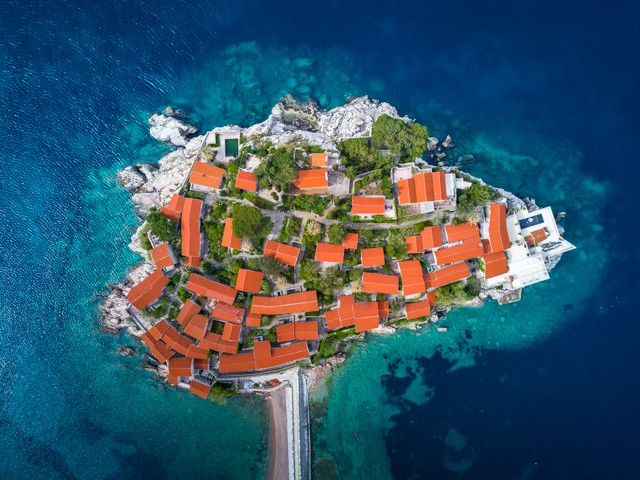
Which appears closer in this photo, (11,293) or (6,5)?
(11,293)

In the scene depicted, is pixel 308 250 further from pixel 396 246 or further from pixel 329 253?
pixel 396 246

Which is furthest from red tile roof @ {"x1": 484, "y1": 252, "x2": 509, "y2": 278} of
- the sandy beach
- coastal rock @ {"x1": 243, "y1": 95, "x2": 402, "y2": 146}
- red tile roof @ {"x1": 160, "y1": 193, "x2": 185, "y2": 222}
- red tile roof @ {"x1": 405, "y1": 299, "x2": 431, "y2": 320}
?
red tile roof @ {"x1": 160, "y1": 193, "x2": 185, "y2": 222}

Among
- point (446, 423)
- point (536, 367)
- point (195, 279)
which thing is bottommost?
point (446, 423)

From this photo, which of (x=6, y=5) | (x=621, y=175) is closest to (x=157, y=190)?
(x=6, y=5)

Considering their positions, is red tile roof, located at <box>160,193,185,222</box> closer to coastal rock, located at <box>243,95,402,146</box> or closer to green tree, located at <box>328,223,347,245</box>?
coastal rock, located at <box>243,95,402,146</box>

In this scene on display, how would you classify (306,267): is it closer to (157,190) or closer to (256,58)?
(157,190)

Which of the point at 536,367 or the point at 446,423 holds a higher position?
the point at 536,367
